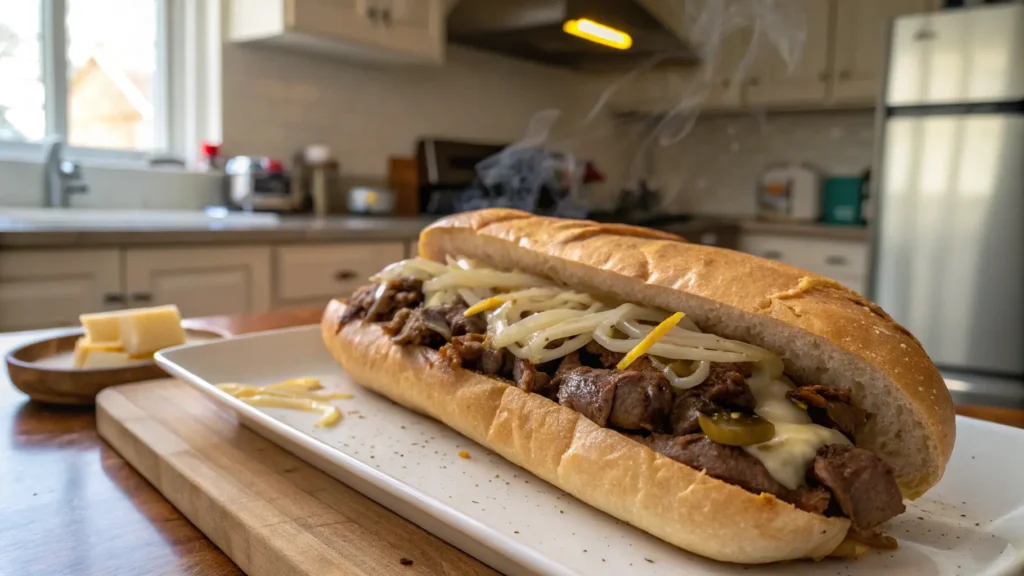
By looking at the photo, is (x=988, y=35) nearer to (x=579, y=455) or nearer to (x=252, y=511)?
(x=579, y=455)

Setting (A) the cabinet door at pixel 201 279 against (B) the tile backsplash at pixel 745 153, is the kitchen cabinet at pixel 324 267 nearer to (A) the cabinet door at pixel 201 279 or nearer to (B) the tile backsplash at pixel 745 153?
(A) the cabinet door at pixel 201 279

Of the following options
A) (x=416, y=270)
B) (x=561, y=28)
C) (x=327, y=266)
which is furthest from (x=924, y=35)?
(x=416, y=270)

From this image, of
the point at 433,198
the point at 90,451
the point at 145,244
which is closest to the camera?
the point at 90,451

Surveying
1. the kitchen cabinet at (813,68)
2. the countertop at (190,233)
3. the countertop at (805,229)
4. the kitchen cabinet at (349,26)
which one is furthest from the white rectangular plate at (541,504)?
the kitchen cabinet at (813,68)

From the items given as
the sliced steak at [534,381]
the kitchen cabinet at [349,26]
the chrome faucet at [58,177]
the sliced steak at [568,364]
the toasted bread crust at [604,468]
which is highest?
the kitchen cabinet at [349,26]

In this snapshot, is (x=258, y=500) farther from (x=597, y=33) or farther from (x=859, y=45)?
(x=859, y=45)

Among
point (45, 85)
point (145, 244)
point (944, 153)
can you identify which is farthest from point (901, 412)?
point (45, 85)
